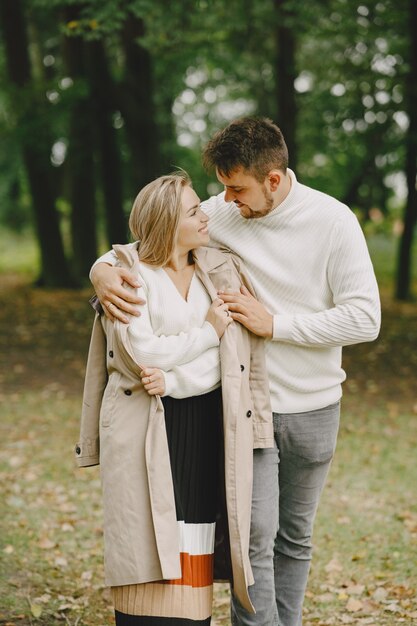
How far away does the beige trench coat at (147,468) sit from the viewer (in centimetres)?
294

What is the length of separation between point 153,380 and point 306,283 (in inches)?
30.0

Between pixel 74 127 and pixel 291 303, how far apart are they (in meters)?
12.9

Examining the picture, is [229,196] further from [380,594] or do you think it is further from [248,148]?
[380,594]

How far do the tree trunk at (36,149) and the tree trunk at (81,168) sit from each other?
78 centimetres

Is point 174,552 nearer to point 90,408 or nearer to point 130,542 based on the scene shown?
point 130,542

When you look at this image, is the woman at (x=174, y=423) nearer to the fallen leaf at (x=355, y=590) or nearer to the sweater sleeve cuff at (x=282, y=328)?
the sweater sleeve cuff at (x=282, y=328)

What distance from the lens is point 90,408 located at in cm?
319

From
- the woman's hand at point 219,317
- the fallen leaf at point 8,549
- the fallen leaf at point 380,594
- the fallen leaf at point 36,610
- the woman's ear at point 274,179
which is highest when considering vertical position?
the woman's ear at point 274,179

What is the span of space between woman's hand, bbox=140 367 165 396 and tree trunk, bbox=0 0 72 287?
11.2 meters

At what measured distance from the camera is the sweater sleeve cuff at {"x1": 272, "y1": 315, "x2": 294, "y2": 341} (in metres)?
3.13

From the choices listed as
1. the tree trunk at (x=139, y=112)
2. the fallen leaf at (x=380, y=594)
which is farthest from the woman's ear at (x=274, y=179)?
the tree trunk at (x=139, y=112)

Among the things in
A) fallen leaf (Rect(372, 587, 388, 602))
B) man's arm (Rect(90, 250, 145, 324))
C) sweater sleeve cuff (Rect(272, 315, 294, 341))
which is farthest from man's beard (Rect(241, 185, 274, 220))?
fallen leaf (Rect(372, 587, 388, 602))

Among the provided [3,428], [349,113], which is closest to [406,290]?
[349,113]

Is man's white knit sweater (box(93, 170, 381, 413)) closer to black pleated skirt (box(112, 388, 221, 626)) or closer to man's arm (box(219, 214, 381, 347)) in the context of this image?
man's arm (box(219, 214, 381, 347))
